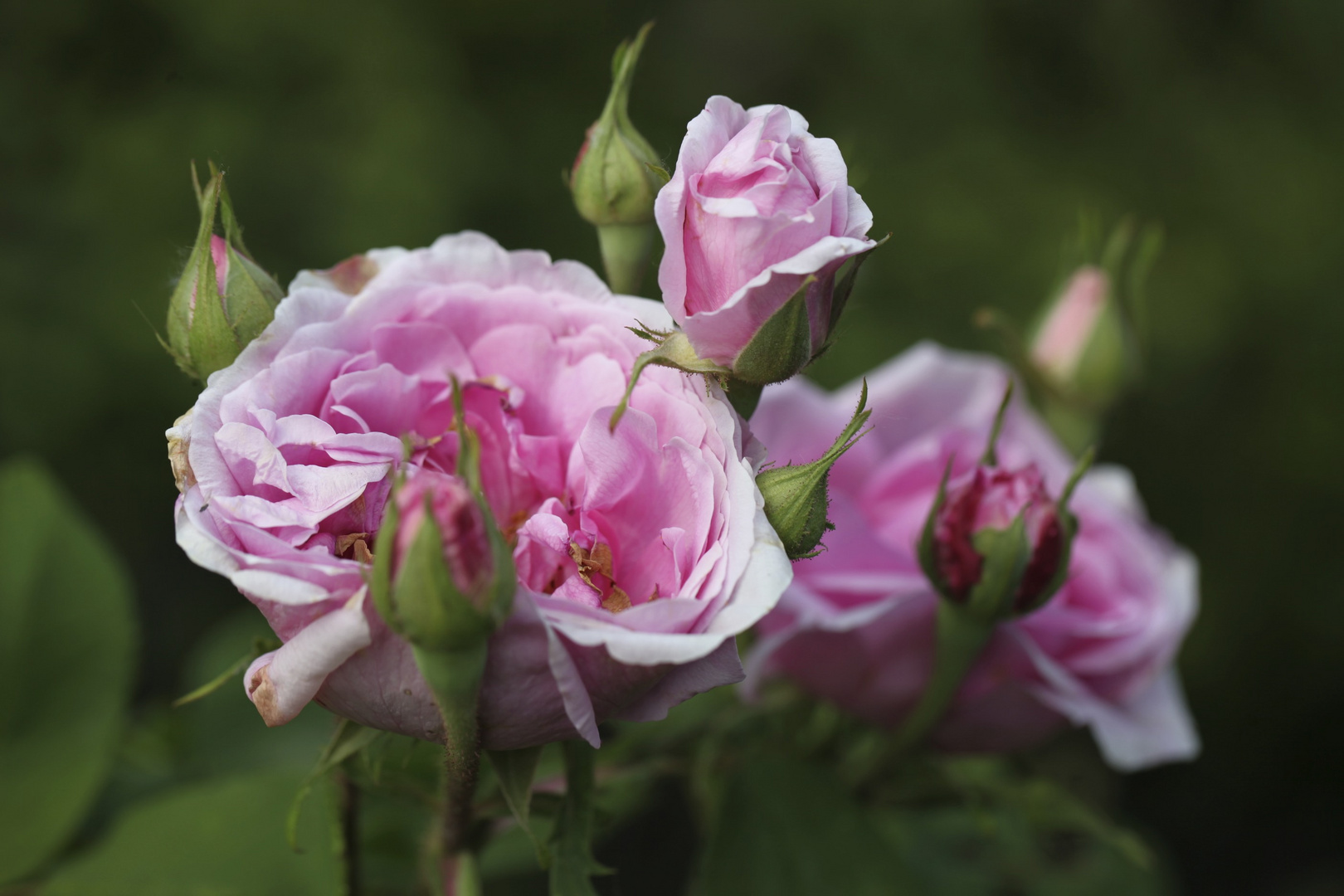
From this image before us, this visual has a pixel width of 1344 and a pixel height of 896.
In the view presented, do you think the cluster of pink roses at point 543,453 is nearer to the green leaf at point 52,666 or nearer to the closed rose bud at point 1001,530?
the closed rose bud at point 1001,530

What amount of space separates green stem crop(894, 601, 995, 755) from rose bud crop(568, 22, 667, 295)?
261 mm

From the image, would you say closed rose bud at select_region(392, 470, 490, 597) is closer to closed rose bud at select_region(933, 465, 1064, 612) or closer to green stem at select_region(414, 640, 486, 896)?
green stem at select_region(414, 640, 486, 896)

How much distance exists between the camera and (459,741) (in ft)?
1.44

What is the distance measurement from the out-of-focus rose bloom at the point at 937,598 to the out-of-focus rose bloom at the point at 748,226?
230 mm

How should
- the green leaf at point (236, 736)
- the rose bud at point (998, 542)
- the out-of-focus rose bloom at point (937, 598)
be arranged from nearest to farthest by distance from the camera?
the rose bud at point (998, 542)
the out-of-focus rose bloom at point (937, 598)
the green leaf at point (236, 736)

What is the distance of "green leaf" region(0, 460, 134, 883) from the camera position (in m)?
0.72

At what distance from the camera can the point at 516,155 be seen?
2.08 meters

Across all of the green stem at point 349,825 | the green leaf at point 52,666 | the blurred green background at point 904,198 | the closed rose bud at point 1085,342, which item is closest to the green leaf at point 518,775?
the green stem at point 349,825

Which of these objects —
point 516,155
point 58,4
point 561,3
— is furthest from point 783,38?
point 58,4

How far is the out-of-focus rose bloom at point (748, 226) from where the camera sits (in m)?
0.44

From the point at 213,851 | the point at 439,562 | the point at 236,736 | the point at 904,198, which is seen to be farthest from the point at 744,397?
the point at 904,198

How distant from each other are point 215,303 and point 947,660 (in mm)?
429

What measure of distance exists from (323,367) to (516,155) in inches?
65.6

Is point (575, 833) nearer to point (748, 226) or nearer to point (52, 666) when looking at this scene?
point (748, 226)
